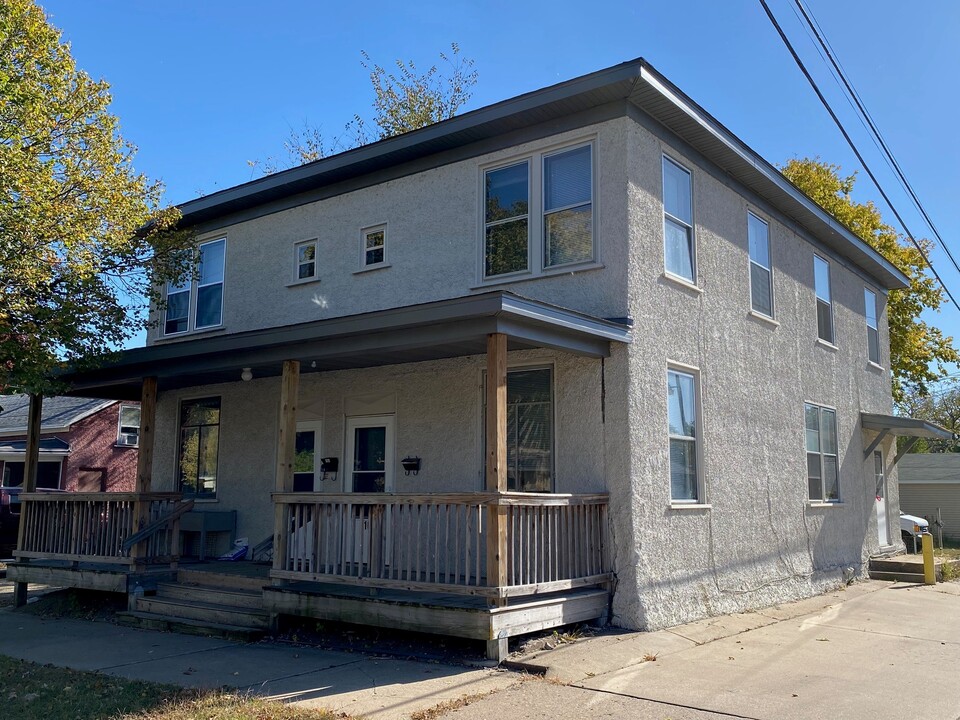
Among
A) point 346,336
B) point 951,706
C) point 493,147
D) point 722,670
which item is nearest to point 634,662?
point 722,670

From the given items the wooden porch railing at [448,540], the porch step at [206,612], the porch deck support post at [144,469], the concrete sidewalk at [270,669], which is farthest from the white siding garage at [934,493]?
the concrete sidewalk at [270,669]

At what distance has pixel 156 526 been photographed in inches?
460

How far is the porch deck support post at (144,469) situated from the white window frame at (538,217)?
501 cm

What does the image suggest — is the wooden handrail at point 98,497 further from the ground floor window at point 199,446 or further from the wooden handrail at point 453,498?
the wooden handrail at point 453,498

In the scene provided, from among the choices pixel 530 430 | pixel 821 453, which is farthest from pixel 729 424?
pixel 821 453

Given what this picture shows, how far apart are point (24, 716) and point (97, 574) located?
18.0ft

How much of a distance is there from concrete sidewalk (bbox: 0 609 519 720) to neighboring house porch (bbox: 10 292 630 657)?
57cm

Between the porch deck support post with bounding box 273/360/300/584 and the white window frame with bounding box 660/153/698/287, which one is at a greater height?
the white window frame with bounding box 660/153/698/287

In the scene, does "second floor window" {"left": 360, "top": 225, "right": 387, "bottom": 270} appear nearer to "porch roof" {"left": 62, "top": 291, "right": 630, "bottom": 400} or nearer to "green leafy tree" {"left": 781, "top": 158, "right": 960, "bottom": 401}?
"porch roof" {"left": 62, "top": 291, "right": 630, "bottom": 400}

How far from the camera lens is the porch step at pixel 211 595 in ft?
34.6

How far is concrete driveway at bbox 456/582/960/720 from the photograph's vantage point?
6816mm

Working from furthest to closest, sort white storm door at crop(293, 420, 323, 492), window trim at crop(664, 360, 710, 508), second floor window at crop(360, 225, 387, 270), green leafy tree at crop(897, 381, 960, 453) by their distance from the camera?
green leafy tree at crop(897, 381, 960, 453) → white storm door at crop(293, 420, 323, 492) → second floor window at crop(360, 225, 387, 270) → window trim at crop(664, 360, 710, 508)

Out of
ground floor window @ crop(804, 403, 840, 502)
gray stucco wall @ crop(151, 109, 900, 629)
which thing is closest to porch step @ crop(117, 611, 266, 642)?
gray stucco wall @ crop(151, 109, 900, 629)

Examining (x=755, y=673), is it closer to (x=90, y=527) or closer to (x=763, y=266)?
(x=763, y=266)
